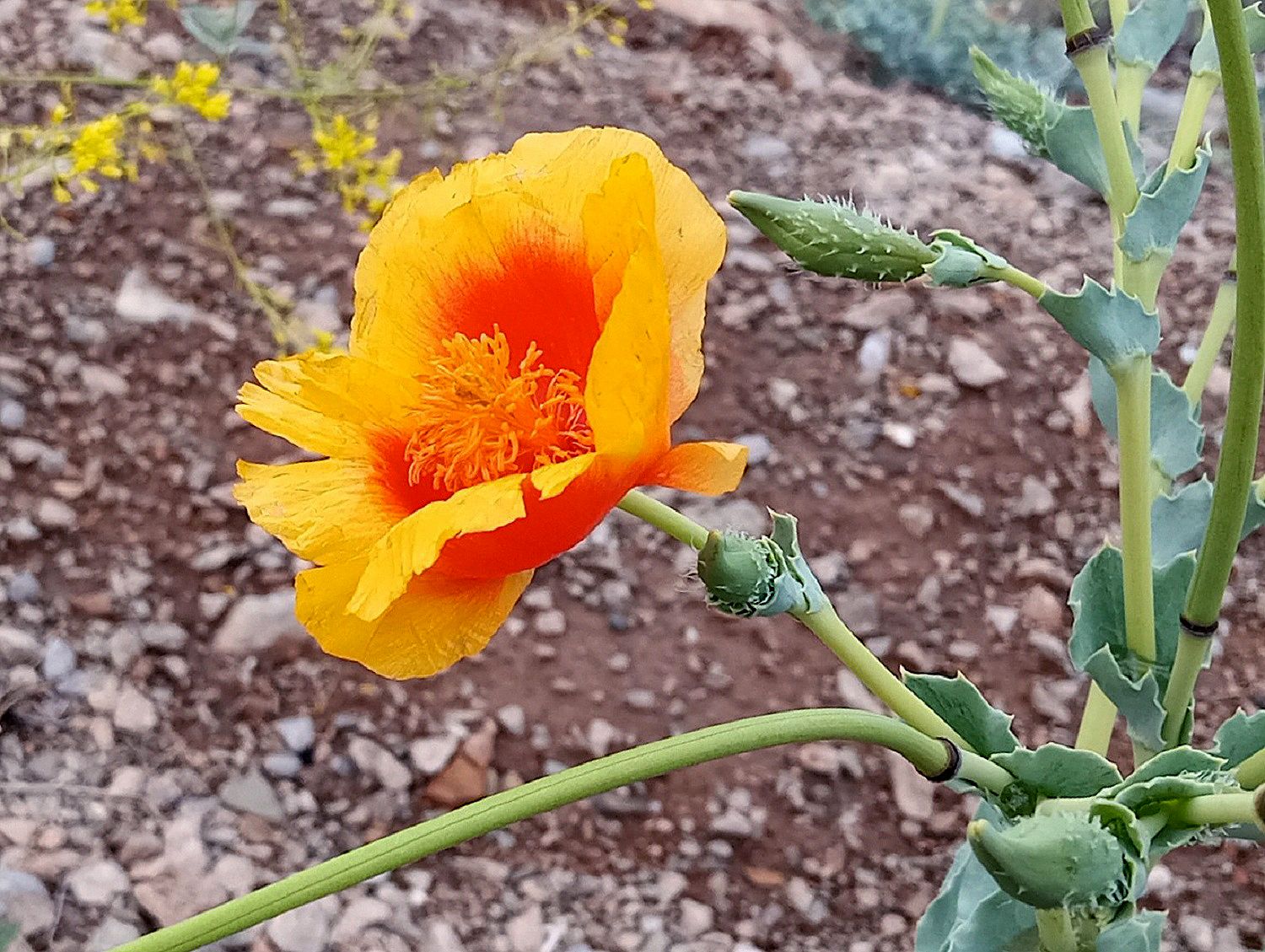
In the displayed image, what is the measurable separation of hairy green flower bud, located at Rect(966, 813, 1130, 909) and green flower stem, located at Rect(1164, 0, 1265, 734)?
16 centimetres

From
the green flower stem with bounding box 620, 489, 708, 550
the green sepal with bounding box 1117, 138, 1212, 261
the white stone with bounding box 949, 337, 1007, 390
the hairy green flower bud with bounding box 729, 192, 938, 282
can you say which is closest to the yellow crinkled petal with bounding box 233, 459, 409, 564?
the green flower stem with bounding box 620, 489, 708, 550

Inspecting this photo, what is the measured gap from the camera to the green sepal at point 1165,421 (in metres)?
0.73

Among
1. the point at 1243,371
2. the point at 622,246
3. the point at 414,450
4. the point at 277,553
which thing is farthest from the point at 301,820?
the point at 1243,371

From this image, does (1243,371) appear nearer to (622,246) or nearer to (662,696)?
(622,246)

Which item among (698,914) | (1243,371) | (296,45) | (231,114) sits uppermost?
(1243,371)

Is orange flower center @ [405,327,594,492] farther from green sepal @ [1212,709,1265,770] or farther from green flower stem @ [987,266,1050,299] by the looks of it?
green sepal @ [1212,709,1265,770]

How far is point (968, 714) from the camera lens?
631 mm

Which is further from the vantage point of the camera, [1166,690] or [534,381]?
[1166,690]

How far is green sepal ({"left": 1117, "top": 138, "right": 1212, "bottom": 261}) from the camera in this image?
64cm

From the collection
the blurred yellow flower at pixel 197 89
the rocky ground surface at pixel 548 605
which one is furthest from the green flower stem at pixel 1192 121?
the blurred yellow flower at pixel 197 89

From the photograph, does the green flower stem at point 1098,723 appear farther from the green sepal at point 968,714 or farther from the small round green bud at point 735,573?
the small round green bud at point 735,573

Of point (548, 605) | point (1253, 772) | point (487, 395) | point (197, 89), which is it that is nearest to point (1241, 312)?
point (1253, 772)

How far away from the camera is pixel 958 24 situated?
2188mm

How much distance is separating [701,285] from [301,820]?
2.78ft
